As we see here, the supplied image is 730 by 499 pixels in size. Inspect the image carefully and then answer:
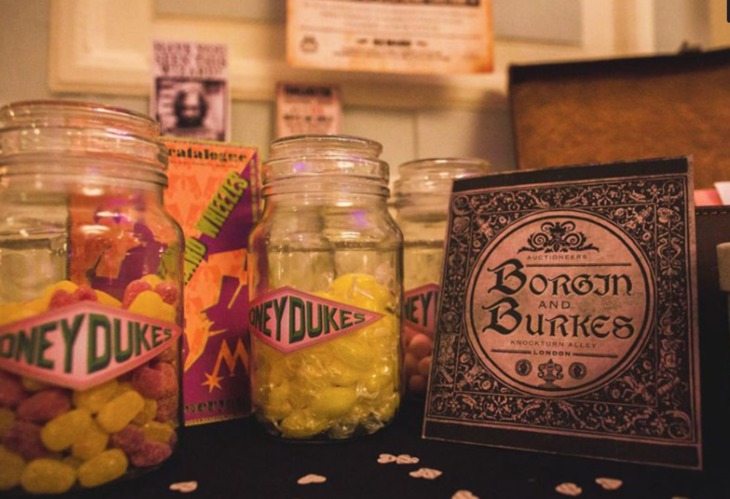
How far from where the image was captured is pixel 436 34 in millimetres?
988

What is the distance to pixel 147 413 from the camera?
0.51 metres

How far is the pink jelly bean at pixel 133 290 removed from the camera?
530mm

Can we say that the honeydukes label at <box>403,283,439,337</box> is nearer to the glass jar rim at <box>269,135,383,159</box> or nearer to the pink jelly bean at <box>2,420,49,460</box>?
the glass jar rim at <box>269,135,383,159</box>

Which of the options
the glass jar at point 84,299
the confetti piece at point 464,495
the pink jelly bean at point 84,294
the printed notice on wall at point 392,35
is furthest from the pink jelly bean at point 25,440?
the printed notice on wall at point 392,35

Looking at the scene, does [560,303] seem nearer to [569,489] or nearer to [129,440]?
[569,489]

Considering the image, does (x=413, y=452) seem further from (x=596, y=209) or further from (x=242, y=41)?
(x=242, y=41)

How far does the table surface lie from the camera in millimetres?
464

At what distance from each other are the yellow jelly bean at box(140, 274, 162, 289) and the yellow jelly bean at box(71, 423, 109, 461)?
0.14 meters

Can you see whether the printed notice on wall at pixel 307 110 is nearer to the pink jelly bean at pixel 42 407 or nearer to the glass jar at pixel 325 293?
the glass jar at pixel 325 293

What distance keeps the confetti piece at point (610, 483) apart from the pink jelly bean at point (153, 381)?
39 centimetres

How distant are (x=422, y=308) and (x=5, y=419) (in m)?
0.48

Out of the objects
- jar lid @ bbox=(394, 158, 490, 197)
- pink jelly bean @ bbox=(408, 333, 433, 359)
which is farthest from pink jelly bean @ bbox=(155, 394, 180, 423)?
jar lid @ bbox=(394, 158, 490, 197)

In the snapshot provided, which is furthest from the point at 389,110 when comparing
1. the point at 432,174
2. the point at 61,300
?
the point at 61,300

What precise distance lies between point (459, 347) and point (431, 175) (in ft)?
1.01
